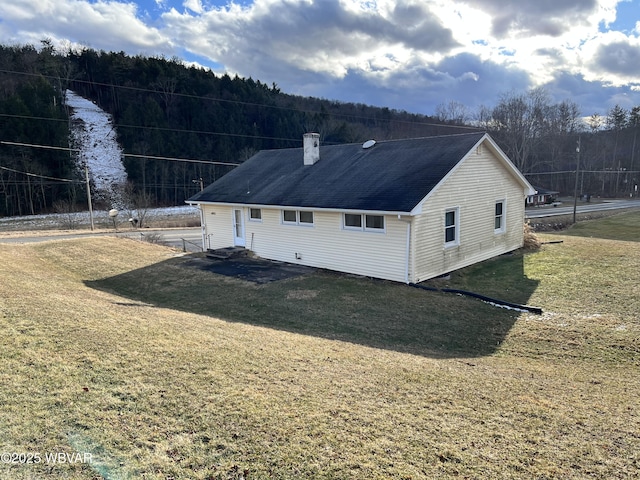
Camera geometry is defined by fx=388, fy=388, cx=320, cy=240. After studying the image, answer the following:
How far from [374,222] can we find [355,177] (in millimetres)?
2783

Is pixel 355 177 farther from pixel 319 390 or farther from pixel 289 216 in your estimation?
pixel 319 390

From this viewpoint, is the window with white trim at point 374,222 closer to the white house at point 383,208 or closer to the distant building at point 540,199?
the white house at point 383,208

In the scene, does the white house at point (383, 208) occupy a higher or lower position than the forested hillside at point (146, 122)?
lower

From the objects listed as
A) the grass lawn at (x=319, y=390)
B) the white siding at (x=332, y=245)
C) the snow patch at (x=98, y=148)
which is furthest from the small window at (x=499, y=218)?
the snow patch at (x=98, y=148)

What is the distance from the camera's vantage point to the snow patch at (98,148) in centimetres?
5841

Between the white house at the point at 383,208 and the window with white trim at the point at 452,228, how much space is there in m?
0.04

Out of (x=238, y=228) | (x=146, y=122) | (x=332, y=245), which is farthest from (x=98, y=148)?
(x=332, y=245)

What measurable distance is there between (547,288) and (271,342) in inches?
374

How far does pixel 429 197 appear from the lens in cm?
1258

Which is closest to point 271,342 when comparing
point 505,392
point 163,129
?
point 505,392

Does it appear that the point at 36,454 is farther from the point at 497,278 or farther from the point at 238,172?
the point at 238,172

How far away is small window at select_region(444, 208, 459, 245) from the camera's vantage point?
14.0m

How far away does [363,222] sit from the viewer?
13570 mm

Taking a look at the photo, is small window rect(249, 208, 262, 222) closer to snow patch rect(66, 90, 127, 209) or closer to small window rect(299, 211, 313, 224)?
small window rect(299, 211, 313, 224)
